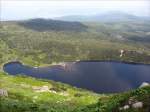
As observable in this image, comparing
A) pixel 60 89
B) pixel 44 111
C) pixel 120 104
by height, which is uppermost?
pixel 120 104

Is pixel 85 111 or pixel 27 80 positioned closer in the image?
pixel 85 111

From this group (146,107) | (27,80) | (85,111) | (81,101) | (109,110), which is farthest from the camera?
(27,80)

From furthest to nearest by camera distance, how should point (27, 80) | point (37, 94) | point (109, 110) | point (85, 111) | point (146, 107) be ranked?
1. point (27, 80)
2. point (37, 94)
3. point (85, 111)
4. point (109, 110)
5. point (146, 107)

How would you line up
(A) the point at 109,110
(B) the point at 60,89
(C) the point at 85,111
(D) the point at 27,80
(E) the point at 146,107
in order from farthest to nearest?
(D) the point at 27,80 → (B) the point at 60,89 → (C) the point at 85,111 → (A) the point at 109,110 → (E) the point at 146,107

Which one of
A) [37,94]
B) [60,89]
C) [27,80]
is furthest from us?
[27,80]

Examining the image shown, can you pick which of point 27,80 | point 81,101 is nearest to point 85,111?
point 81,101

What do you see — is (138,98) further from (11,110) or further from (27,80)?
(27,80)

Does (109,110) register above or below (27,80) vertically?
above

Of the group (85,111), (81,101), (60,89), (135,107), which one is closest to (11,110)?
(85,111)

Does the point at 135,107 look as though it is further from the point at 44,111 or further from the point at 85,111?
the point at 44,111
